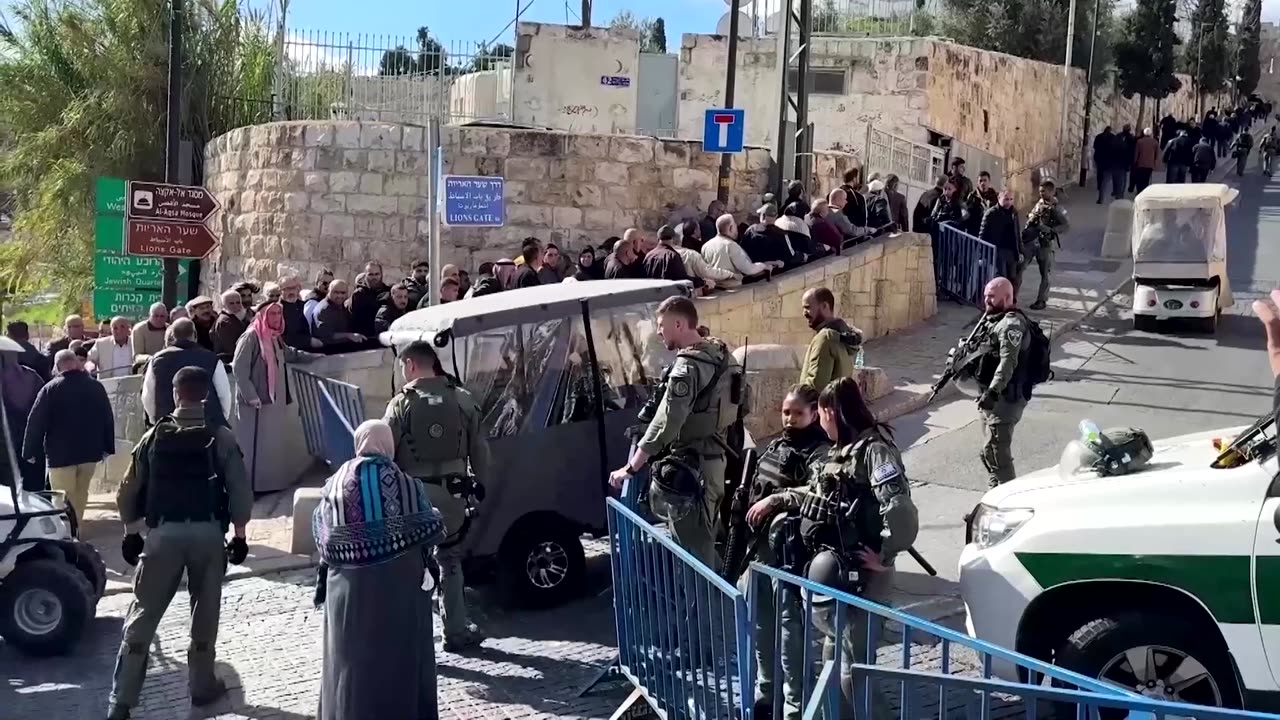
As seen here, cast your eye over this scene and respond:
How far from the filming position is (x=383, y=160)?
54.8 feet

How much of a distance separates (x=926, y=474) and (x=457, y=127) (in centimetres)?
877

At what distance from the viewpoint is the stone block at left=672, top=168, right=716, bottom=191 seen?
16.9 m

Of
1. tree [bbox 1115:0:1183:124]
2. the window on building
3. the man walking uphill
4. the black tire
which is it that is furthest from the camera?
tree [bbox 1115:0:1183:124]

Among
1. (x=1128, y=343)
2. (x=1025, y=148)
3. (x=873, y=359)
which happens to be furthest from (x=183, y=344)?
(x=1025, y=148)

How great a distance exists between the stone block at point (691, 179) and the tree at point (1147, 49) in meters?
23.0

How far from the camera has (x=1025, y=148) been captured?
30.0 m

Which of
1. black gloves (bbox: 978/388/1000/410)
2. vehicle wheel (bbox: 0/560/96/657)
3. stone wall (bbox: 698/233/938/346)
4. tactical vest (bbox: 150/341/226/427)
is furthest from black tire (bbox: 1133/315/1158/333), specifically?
vehicle wheel (bbox: 0/560/96/657)

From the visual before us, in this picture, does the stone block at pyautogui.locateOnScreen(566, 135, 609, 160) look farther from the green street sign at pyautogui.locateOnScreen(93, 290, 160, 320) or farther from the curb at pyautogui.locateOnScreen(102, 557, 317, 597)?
the curb at pyautogui.locateOnScreen(102, 557, 317, 597)

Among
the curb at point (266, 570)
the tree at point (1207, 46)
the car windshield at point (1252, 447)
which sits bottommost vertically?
the curb at point (266, 570)

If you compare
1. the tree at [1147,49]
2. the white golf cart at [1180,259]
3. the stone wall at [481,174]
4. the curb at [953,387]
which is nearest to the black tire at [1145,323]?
the white golf cart at [1180,259]

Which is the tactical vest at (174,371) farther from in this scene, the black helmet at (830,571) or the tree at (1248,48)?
the tree at (1248,48)

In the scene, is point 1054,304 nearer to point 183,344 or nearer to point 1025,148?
point 183,344

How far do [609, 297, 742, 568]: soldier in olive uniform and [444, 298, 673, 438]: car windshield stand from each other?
1.07 metres

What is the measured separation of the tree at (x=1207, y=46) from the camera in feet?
160
